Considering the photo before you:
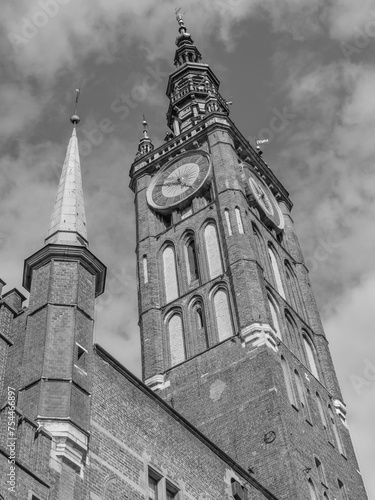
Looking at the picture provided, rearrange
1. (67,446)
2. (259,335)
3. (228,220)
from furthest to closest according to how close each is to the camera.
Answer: (228,220)
(259,335)
(67,446)

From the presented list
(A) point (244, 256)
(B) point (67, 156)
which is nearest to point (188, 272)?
(A) point (244, 256)

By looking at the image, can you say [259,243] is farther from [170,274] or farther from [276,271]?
[170,274]

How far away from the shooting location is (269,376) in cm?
2694

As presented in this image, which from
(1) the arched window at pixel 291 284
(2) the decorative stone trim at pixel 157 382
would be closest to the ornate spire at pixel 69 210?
(2) the decorative stone trim at pixel 157 382

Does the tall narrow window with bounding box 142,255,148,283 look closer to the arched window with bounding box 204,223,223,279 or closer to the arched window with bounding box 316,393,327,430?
the arched window with bounding box 204,223,223,279

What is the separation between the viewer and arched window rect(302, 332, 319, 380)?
103 ft

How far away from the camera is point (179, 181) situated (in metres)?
37.3

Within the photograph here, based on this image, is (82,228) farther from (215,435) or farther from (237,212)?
(237,212)

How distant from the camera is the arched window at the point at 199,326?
30.2 metres

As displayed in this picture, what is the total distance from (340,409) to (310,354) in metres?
2.55

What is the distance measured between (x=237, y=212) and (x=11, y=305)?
1822 cm

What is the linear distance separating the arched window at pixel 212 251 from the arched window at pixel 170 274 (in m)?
1.65

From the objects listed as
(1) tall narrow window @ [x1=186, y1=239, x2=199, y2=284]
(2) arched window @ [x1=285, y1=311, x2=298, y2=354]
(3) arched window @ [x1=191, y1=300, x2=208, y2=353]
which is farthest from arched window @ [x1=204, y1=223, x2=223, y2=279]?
(2) arched window @ [x1=285, y1=311, x2=298, y2=354]

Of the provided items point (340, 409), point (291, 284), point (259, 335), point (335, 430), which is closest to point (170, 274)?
point (291, 284)
